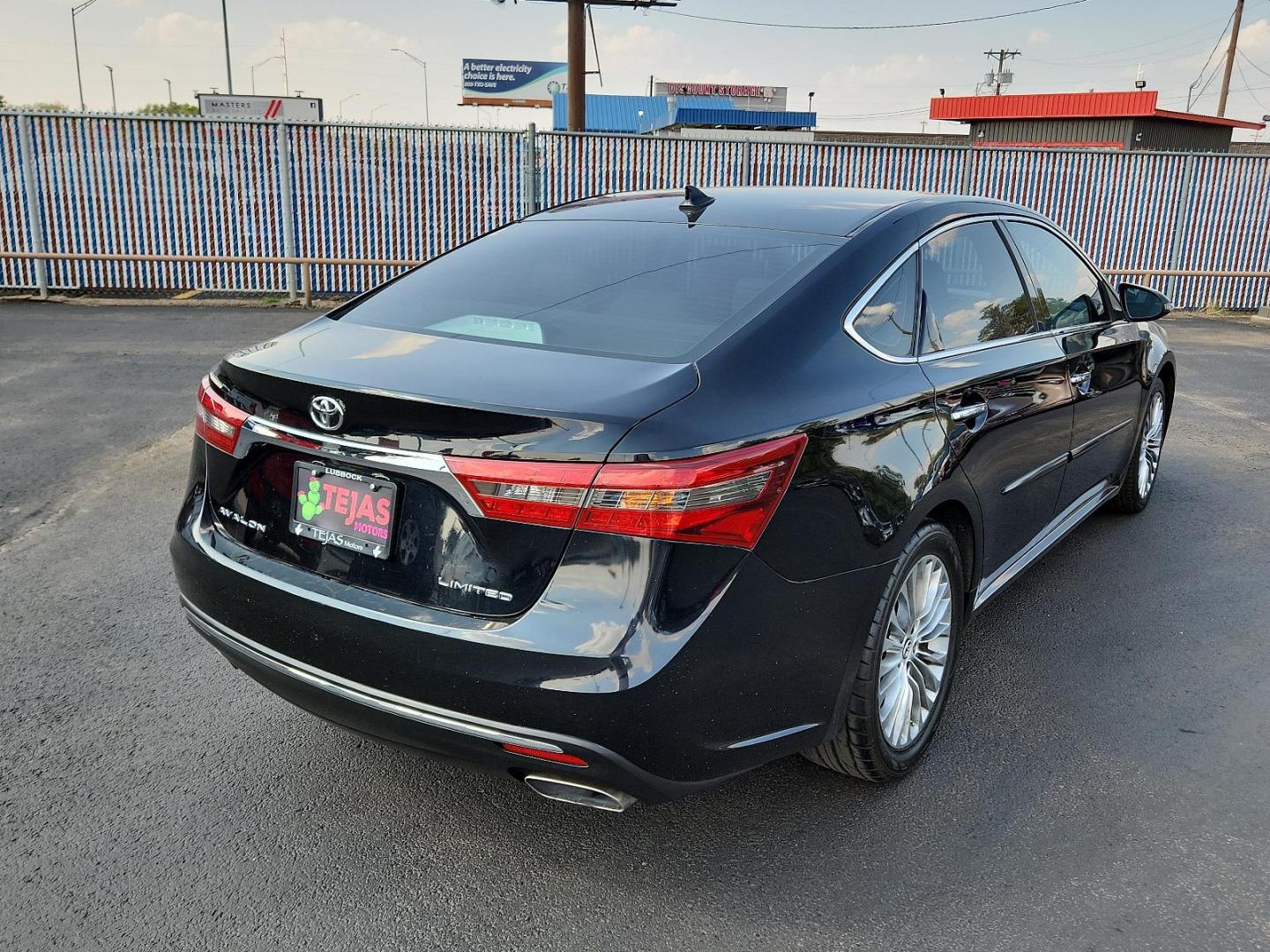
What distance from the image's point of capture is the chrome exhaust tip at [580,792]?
7.65ft

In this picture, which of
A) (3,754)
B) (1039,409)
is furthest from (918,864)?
(3,754)

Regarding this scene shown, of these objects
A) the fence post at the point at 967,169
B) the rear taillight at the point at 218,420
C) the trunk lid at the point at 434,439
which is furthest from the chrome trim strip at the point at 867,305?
the fence post at the point at 967,169

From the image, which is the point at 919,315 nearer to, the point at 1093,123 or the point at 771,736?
the point at 771,736

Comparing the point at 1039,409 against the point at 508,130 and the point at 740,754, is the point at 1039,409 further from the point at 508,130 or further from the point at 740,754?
the point at 508,130

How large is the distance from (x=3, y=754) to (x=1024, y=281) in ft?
12.1

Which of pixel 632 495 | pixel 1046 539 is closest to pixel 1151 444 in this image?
pixel 1046 539

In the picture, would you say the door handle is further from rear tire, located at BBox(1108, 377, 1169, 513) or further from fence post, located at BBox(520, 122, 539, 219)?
fence post, located at BBox(520, 122, 539, 219)

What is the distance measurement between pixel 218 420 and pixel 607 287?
1.11 m

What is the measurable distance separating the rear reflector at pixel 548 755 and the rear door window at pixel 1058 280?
262 centimetres

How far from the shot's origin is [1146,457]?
5.66 m

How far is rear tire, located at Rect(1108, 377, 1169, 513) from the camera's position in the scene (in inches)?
212

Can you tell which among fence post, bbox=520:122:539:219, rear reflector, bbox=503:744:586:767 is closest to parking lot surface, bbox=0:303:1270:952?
rear reflector, bbox=503:744:586:767

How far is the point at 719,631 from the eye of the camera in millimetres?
2295

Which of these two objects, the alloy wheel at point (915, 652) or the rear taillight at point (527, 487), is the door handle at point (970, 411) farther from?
the rear taillight at point (527, 487)
